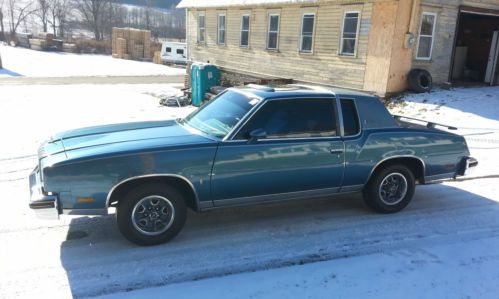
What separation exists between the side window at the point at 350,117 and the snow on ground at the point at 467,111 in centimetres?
463

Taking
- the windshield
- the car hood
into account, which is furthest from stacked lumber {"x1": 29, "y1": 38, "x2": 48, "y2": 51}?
the windshield

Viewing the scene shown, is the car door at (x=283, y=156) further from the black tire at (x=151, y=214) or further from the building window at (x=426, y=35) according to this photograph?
the building window at (x=426, y=35)

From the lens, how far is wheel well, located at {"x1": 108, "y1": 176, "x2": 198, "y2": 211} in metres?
4.19

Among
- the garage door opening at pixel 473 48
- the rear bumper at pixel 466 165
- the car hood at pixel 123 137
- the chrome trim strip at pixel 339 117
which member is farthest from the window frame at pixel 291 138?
the garage door opening at pixel 473 48

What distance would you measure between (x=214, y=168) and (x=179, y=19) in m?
99.8

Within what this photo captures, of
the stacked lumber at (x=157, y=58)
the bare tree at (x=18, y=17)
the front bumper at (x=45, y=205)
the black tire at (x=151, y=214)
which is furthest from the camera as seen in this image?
the bare tree at (x=18, y=17)

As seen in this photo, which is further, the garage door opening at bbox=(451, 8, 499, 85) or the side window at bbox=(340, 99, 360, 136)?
the garage door opening at bbox=(451, 8, 499, 85)

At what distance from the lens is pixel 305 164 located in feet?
15.7

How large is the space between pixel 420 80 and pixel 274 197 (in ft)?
36.3

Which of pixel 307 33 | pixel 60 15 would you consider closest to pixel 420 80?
pixel 307 33

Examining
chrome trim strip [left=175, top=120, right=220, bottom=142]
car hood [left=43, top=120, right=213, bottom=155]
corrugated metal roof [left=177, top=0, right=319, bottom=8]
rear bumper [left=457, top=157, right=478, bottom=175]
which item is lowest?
rear bumper [left=457, top=157, right=478, bottom=175]

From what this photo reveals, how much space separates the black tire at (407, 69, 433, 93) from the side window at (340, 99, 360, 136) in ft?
31.7

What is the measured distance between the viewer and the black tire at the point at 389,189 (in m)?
5.31

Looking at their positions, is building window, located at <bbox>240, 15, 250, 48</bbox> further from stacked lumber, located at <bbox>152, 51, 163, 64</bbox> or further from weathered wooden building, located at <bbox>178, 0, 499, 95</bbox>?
stacked lumber, located at <bbox>152, 51, 163, 64</bbox>
